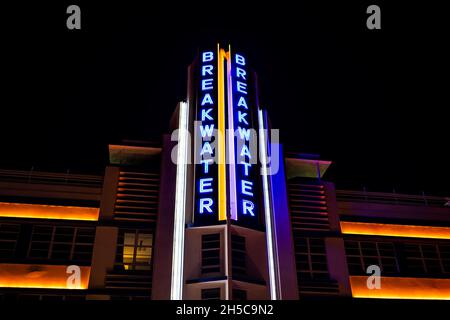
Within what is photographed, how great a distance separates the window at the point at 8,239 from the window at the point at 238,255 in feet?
29.0

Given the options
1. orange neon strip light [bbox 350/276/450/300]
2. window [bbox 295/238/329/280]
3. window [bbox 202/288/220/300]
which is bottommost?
window [bbox 202/288/220/300]

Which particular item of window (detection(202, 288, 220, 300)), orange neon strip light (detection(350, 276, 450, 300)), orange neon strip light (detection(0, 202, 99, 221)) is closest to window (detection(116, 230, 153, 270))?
orange neon strip light (detection(0, 202, 99, 221))

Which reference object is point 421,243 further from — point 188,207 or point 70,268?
point 70,268

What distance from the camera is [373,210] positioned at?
840 inches

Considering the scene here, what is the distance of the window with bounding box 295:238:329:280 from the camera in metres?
18.6

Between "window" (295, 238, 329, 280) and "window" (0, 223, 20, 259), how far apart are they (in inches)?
459

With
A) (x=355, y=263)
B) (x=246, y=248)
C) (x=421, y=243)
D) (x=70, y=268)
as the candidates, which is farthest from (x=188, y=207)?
(x=421, y=243)

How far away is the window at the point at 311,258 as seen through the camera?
18594 mm

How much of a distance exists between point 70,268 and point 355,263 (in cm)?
1217

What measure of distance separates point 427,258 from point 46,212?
680 inches

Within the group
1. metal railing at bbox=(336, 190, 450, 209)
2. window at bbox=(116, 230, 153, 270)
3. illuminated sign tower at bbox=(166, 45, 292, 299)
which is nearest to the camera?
illuminated sign tower at bbox=(166, 45, 292, 299)

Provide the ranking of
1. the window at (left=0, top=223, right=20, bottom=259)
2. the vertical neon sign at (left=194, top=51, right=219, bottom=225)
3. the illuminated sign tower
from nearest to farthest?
1. the illuminated sign tower
2. the vertical neon sign at (left=194, top=51, right=219, bottom=225)
3. the window at (left=0, top=223, right=20, bottom=259)

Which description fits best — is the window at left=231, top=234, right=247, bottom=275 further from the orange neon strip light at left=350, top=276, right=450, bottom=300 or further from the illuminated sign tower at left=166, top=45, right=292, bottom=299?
the orange neon strip light at left=350, top=276, right=450, bottom=300
